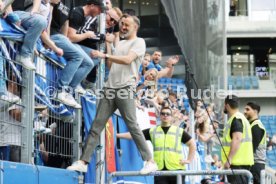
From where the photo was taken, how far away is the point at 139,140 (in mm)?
7180

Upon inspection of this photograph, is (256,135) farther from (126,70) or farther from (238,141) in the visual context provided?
(126,70)

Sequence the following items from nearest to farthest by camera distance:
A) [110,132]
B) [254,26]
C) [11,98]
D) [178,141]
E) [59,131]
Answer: [11,98] < [59,131] < [110,132] < [178,141] < [254,26]

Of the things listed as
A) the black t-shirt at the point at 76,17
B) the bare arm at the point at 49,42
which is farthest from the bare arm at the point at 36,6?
the black t-shirt at the point at 76,17

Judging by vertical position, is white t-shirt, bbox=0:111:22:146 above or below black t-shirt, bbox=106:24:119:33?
below

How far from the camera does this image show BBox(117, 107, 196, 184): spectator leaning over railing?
345 inches

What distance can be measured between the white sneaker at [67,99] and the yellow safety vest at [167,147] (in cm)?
196

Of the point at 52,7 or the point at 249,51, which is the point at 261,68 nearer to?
the point at 249,51

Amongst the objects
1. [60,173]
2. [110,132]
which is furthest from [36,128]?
[110,132]

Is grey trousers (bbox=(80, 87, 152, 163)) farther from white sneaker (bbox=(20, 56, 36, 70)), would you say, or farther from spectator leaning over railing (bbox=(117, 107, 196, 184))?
spectator leaning over railing (bbox=(117, 107, 196, 184))

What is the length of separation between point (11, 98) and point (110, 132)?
2519 mm

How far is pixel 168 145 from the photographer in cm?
883

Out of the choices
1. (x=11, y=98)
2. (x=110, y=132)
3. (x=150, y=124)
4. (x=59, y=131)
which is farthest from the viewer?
(x=150, y=124)

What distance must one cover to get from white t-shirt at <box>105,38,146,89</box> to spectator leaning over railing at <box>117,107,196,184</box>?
1.58 m

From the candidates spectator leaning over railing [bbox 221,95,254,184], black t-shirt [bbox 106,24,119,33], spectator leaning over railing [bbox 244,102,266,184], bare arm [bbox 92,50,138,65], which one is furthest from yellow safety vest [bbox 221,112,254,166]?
bare arm [bbox 92,50,138,65]
